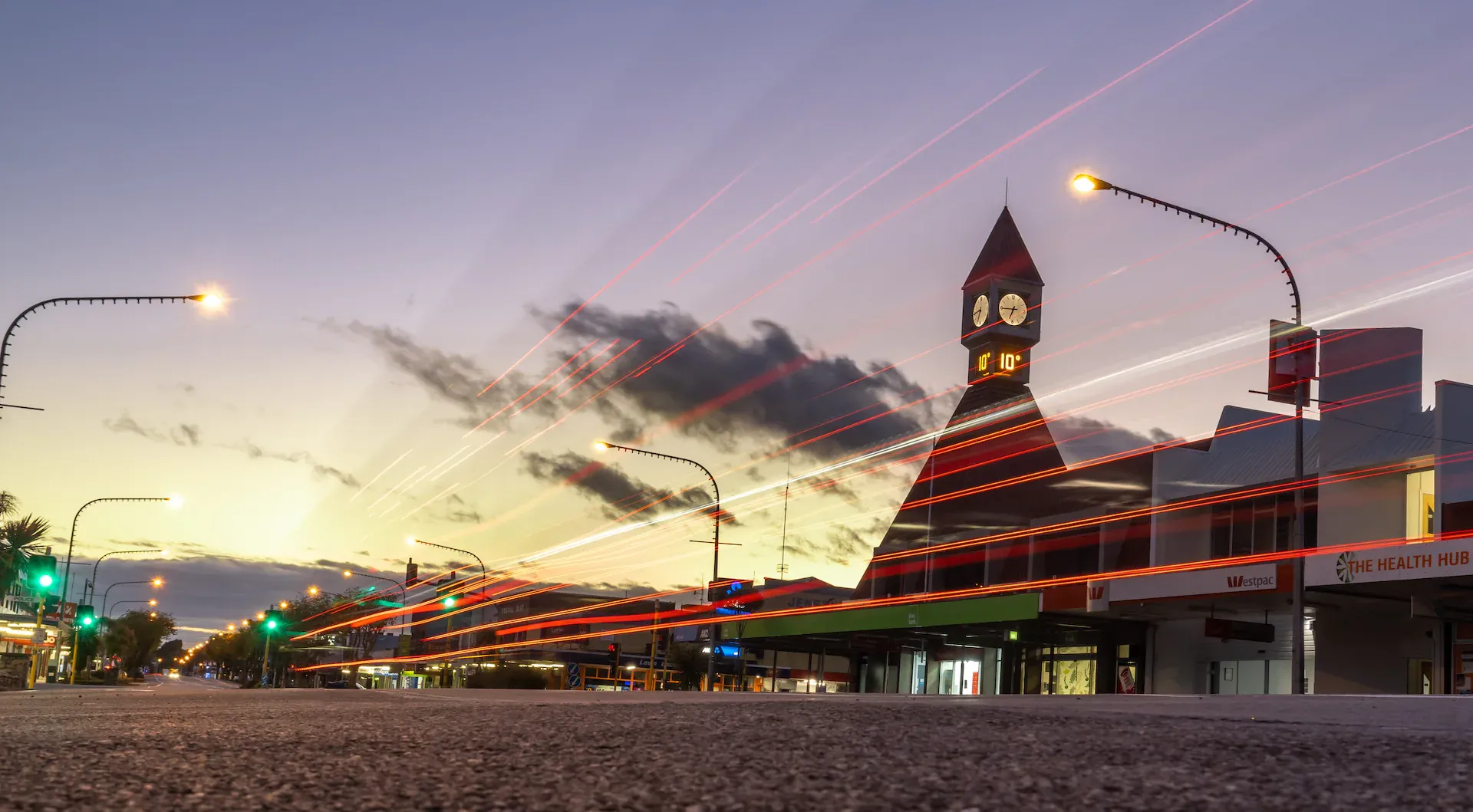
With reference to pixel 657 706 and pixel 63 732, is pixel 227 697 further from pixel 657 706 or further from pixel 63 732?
pixel 63 732

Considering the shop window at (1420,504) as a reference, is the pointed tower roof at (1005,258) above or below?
above

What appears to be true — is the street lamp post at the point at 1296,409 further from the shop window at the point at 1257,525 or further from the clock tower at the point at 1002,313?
the clock tower at the point at 1002,313

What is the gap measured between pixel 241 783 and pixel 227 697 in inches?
492

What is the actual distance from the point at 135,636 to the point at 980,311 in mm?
77676

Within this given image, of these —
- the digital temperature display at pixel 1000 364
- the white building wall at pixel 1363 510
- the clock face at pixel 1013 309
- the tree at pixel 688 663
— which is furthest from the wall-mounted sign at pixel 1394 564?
the clock face at pixel 1013 309

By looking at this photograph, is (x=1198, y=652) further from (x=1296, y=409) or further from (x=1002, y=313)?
(x=1002, y=313)

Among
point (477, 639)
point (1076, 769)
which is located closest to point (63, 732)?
point (1076, 769)

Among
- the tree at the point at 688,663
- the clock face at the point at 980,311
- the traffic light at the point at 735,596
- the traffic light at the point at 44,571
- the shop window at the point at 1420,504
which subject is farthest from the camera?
the clock face at the point at 980,311

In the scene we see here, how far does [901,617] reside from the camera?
45219mm

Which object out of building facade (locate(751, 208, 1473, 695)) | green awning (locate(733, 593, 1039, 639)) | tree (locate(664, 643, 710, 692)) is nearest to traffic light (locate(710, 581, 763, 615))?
green awning (locate(733, 593, 1039, 639))

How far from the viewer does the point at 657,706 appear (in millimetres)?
13406

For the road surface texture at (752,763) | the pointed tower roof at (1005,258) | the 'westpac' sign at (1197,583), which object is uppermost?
the pointed tower roof at (1005,258)

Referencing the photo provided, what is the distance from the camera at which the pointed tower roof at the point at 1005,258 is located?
84.9 m

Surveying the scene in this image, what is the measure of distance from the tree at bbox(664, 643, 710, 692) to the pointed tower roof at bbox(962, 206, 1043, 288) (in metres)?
30.2
